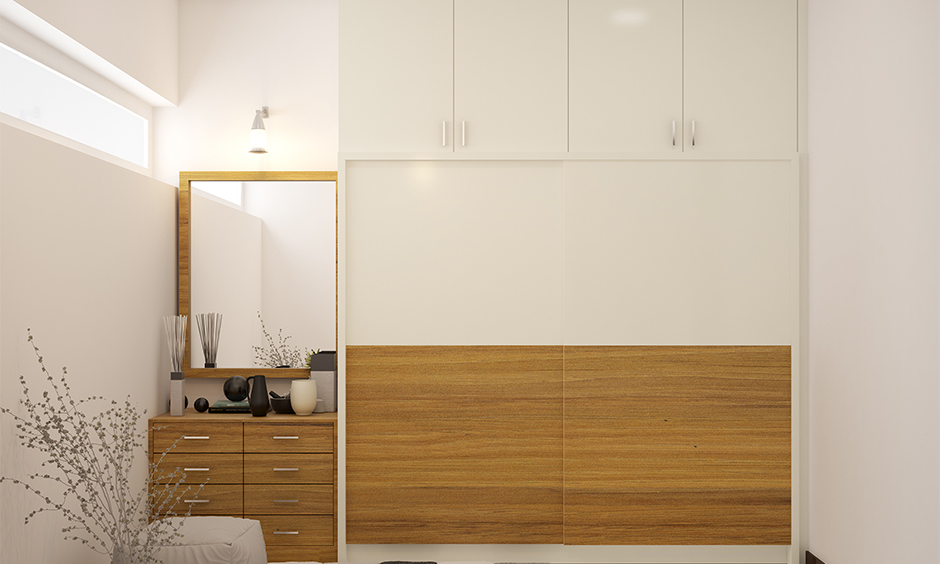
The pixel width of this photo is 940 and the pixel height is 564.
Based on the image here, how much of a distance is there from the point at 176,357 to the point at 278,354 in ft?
1.62

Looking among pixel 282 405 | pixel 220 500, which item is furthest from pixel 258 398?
pixel 220 500

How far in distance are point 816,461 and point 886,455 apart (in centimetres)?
51

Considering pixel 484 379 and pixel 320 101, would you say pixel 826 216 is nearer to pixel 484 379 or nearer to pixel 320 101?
pixel 484 379

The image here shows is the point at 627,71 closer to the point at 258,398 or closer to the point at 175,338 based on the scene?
the point at 258,398

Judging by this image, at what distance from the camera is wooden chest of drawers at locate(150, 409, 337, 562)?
2.78m

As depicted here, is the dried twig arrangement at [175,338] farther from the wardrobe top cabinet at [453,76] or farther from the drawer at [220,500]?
the wardrobe top cabinet at [453,76]

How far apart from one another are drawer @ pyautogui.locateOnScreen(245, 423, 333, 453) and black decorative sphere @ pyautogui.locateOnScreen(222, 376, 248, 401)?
24 cm

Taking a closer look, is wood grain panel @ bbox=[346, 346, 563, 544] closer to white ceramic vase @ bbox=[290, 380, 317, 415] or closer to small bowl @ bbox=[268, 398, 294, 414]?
white ceramic vase @ bbox=[290, 380, 317, 415]

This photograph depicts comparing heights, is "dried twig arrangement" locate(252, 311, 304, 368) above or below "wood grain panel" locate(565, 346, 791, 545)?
above

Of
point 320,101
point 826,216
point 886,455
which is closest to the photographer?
point 886,455

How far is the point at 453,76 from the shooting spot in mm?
2756

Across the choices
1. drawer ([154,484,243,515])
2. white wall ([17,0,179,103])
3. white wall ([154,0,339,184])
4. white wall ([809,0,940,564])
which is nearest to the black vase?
drawer ([154,484,243,515])

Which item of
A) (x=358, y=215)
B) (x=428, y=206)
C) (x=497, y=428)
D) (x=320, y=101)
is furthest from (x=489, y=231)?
(x=320, y=101)

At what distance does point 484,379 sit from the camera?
2.75m
